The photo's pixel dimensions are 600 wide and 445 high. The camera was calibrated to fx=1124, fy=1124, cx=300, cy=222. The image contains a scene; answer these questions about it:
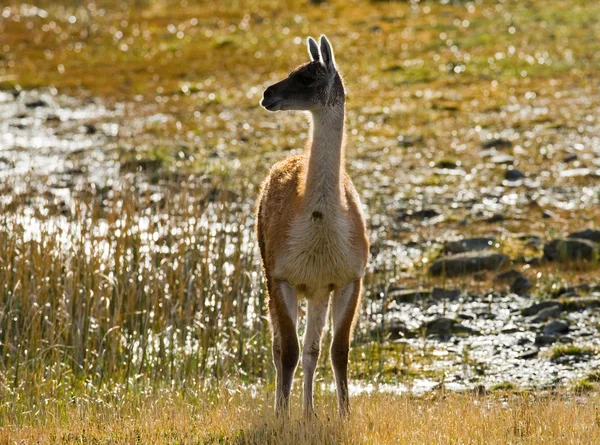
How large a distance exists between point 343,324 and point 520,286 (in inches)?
194

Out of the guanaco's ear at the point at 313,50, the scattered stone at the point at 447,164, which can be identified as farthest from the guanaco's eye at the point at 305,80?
the scattered stone at the point at 447,164

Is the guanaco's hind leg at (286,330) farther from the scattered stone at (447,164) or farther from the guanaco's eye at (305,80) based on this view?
the scattered stone at (447,164)

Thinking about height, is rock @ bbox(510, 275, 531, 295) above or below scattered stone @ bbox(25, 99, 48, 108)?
below

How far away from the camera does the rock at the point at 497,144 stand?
61.5ft

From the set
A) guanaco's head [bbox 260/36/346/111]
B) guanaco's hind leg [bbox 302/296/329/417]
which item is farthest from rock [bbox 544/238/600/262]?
guanaco's head [bbox 260/36/346/111]

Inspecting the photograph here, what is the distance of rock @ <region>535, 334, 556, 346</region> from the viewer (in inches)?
426

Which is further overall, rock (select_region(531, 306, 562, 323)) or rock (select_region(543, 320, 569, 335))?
rock (select_region(531, 306, 562, 323))

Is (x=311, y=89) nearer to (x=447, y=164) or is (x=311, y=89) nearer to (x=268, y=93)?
(x=268, y=93)

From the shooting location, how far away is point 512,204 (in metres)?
15.6

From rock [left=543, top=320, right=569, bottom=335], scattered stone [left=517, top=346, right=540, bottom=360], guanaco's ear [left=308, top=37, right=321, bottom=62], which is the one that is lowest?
scattered stone [left=517, top=346, right=540, bottom=360]

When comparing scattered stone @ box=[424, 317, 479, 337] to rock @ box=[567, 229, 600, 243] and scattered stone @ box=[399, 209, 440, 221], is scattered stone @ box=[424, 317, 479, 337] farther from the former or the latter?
scattered stone @ box=[399, 209, 440, 221]

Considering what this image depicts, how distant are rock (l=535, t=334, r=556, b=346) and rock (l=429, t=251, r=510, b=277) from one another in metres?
2.18

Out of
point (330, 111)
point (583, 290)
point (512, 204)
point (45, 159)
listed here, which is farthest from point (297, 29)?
point (330, 111)

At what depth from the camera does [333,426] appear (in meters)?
7.35
